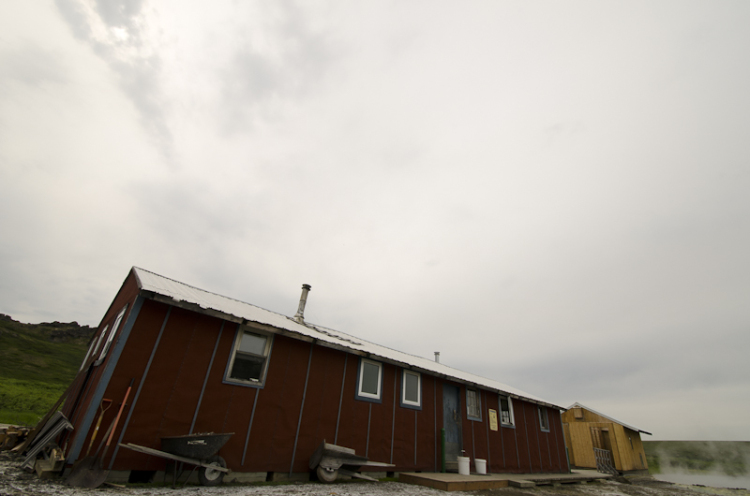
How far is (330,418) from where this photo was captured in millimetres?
9625

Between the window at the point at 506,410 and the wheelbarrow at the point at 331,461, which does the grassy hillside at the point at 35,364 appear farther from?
the window at the point at 506,410

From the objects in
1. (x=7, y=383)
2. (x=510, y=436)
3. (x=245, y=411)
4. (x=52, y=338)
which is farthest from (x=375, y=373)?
(x=52, y=338)

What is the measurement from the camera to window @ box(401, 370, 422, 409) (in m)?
11.8

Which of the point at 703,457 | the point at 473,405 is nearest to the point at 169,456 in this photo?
the point at 473,405

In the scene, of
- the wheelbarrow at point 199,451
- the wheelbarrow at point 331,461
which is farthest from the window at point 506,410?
the wheelbarrow at point 199,451

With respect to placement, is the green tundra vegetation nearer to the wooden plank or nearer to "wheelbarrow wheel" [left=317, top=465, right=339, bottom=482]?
"wheelbarrow wheel" [left=317, top=465, right=339, bottom=482]

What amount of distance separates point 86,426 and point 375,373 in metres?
7.54

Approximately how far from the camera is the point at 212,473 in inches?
280

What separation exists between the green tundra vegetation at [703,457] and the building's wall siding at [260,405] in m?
46.6

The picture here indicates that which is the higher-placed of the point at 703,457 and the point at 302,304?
the point at 302,304

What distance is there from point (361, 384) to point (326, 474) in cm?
273

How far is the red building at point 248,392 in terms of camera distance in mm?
6887

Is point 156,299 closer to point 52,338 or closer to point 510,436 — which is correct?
point 510,436

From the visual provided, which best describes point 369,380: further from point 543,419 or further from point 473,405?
point 543,419
